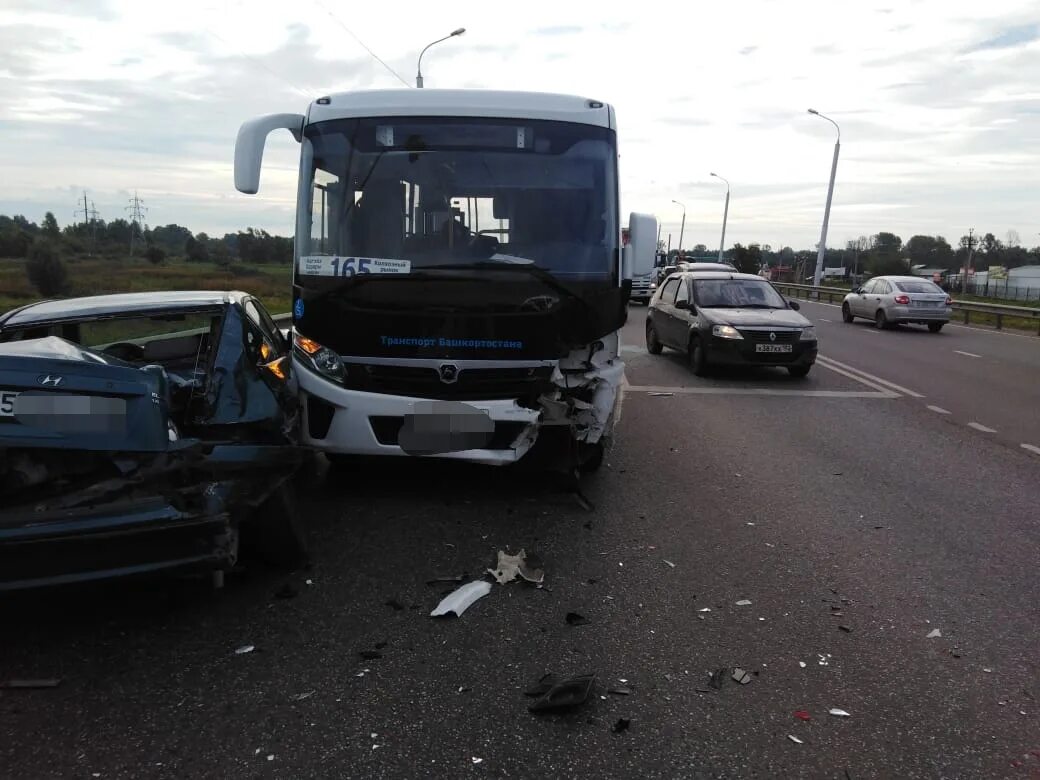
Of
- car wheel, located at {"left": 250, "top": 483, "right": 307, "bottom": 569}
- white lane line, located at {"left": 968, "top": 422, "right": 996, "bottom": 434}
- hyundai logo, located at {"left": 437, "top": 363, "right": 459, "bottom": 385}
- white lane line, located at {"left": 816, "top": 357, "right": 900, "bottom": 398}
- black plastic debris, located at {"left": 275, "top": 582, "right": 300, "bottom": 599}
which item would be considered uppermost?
hyundai logo, located at {"left": 437, "top": 363, "right": 459, "bottom": 385}

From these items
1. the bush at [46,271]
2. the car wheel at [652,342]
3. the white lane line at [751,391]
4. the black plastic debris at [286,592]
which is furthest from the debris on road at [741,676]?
the bush at [46,271]

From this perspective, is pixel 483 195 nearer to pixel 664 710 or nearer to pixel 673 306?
pixel 664 710

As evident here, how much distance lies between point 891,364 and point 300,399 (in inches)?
501

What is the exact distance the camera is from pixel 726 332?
12.2 metres

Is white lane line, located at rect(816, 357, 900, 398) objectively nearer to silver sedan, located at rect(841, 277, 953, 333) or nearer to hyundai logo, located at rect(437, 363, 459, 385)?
hyundai logo, located at rect(437, 363, 459, 385)

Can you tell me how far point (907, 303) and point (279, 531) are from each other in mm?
22945

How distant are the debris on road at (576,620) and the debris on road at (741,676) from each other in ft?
2.43

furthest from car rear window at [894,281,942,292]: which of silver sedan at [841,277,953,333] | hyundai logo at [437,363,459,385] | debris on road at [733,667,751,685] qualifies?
debris on road at [733,667,751,685]

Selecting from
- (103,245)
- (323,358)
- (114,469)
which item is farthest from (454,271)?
(103,245)

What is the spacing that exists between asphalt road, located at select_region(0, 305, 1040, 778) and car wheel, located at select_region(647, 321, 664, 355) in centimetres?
922

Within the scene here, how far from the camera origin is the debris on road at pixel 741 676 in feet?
11.1

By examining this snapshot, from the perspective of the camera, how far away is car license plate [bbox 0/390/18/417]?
3183 mm

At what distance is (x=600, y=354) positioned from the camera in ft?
19.3

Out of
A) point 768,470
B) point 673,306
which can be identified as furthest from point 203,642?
point 673,306
